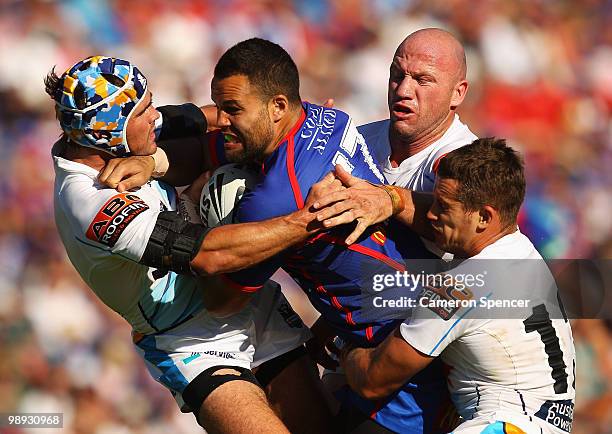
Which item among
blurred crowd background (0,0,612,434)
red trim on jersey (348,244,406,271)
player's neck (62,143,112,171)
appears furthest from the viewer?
blurred crowd background (0,0,612,434)

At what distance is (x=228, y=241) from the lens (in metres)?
3.32

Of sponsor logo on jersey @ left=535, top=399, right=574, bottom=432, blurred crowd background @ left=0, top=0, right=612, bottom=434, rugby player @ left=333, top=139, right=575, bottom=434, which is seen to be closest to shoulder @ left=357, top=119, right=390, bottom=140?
rugby player @ left=333, top=139, right=575, bottom=434

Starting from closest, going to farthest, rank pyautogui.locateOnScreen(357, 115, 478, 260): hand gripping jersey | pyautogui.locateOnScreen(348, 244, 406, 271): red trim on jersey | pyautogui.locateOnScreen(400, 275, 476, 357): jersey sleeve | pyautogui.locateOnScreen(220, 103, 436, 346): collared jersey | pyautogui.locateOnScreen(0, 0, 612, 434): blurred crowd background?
pyautogui.locateOnScreen(400, 275, 476, 357): jersey sleeve, pyautogui.locateOnScreen(220, 103, 436, 346): collared jersey, pyautogui.locateOnScreen(348, 244, 406, 271): red trim on jersey, pyautogui.locateOnScreen(357, 115, 478, 260): hand gripping jersey, pyautogui.locateOnScreen(0, 0, 612, 434): blurred crowd background

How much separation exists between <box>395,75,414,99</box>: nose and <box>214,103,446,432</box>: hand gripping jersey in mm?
389

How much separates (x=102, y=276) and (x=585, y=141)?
432 centimetres

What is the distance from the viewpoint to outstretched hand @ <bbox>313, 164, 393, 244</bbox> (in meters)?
3.27

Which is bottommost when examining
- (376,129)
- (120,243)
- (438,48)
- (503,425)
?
(503,425)

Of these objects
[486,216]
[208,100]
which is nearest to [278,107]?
[486,216]

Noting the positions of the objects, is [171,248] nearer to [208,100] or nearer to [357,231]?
[357,231]

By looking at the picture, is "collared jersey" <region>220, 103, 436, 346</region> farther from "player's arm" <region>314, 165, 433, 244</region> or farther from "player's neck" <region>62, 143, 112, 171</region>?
"player's neck" <region>62, 143, 112, 171</region>

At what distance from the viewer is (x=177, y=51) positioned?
6395mm

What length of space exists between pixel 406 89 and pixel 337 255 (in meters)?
0.92

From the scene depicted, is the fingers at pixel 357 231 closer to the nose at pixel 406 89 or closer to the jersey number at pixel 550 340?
the jersey number at pixel 550 340

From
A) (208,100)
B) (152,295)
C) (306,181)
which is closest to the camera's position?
(306,181)
